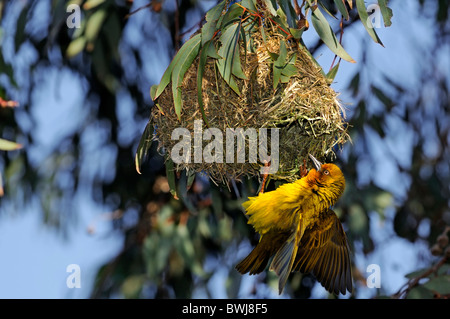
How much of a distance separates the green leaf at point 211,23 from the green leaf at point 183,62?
0.08 metres

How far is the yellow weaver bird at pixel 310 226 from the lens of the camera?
2.64 m

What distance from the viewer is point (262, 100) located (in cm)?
253

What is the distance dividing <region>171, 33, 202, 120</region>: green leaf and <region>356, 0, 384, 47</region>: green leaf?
0.58 meters

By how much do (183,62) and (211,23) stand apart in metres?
0.16

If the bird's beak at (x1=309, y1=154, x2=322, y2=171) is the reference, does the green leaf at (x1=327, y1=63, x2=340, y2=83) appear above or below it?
above

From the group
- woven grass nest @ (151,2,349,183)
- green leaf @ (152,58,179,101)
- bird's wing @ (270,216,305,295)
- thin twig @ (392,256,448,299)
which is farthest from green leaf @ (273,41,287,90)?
thin twig @ (392,256,448,299)

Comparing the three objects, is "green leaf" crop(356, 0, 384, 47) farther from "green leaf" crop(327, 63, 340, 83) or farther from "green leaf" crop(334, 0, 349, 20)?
"green leaf" crop(327, 63, 340, 83)

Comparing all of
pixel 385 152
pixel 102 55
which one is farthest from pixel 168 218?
pixel 385 152

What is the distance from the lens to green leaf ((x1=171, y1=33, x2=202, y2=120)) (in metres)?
2.44

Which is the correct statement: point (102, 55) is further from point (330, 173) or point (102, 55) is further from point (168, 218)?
point (330, 173)

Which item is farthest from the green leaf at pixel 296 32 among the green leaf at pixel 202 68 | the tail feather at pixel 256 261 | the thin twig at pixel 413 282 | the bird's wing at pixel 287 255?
the thin twig at pixel 413 282

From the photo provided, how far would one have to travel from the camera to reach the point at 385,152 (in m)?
4.82

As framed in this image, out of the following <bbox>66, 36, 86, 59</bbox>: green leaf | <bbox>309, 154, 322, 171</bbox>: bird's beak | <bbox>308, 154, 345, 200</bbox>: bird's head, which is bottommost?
<bbox>308, 154, 345, 200</bbox>: bird's head

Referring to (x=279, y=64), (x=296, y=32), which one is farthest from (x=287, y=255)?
(x=296, y=32)
